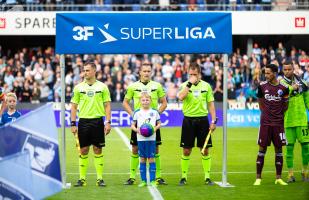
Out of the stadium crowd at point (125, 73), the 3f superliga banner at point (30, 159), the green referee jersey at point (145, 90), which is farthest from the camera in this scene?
the stadium crowd at point (125, 73)

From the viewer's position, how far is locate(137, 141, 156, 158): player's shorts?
1367cm

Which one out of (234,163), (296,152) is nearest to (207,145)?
(234,163)

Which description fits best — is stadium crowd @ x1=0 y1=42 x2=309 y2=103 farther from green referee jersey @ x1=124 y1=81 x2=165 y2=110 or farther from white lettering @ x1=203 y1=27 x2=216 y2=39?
white lettering @ x1=203 y1=27 x2=216 y2=39

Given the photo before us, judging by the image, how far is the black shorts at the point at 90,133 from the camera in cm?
1388

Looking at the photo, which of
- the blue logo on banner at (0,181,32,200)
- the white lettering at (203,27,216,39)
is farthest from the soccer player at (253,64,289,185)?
the blue logo on banner at (0,181,32,200)

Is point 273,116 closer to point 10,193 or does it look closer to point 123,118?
point 10,193

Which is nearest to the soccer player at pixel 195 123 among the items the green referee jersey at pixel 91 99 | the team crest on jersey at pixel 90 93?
the green referee jersey at pixel 91 99

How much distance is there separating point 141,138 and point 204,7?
25960 mm

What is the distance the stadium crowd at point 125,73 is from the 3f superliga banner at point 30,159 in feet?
78.8

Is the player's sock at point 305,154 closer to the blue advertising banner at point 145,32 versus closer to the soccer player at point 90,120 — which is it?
the blue advertising banner at point 145,32

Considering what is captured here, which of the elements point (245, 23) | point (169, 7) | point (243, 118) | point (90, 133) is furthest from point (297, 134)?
point (245, 23)

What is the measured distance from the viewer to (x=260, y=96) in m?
14.2

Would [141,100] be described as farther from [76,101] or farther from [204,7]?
[204,7]

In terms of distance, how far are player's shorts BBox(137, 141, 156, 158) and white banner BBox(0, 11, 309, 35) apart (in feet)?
84.1
